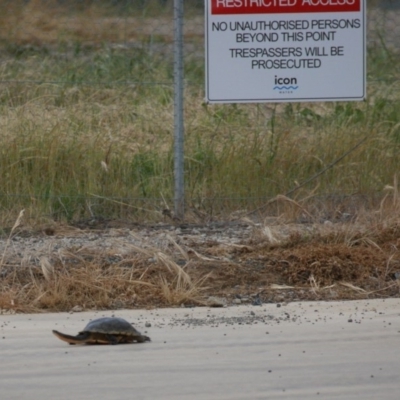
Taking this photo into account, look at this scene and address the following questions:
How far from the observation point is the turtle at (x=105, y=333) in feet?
18.5

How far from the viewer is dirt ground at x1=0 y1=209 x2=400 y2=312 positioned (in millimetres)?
6789

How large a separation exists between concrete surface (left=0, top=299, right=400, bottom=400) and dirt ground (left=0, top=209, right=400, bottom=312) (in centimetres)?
26

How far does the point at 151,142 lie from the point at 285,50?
1763mm

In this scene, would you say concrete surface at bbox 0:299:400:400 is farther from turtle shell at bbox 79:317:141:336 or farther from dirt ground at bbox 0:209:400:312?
dirt ground at bbox 0:209:400:312

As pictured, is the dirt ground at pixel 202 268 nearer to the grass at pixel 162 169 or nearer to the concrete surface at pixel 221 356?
the grass at pixel 162 169

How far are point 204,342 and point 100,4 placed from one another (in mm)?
5267

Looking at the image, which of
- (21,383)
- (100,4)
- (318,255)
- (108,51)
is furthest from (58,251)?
(108,51)

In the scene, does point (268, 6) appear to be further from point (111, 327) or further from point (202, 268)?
point (111, 327)

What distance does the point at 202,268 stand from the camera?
7340 mm

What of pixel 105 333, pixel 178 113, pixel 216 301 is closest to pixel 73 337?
pixel 105 333

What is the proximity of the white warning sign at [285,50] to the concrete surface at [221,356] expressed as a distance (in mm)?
2775

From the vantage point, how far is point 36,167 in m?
9.42

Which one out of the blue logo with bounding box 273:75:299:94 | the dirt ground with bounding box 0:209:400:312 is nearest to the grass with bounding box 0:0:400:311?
the dirt ground with bounding box 0:209:400:312

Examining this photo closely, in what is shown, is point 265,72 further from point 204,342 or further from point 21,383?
point 21,383
